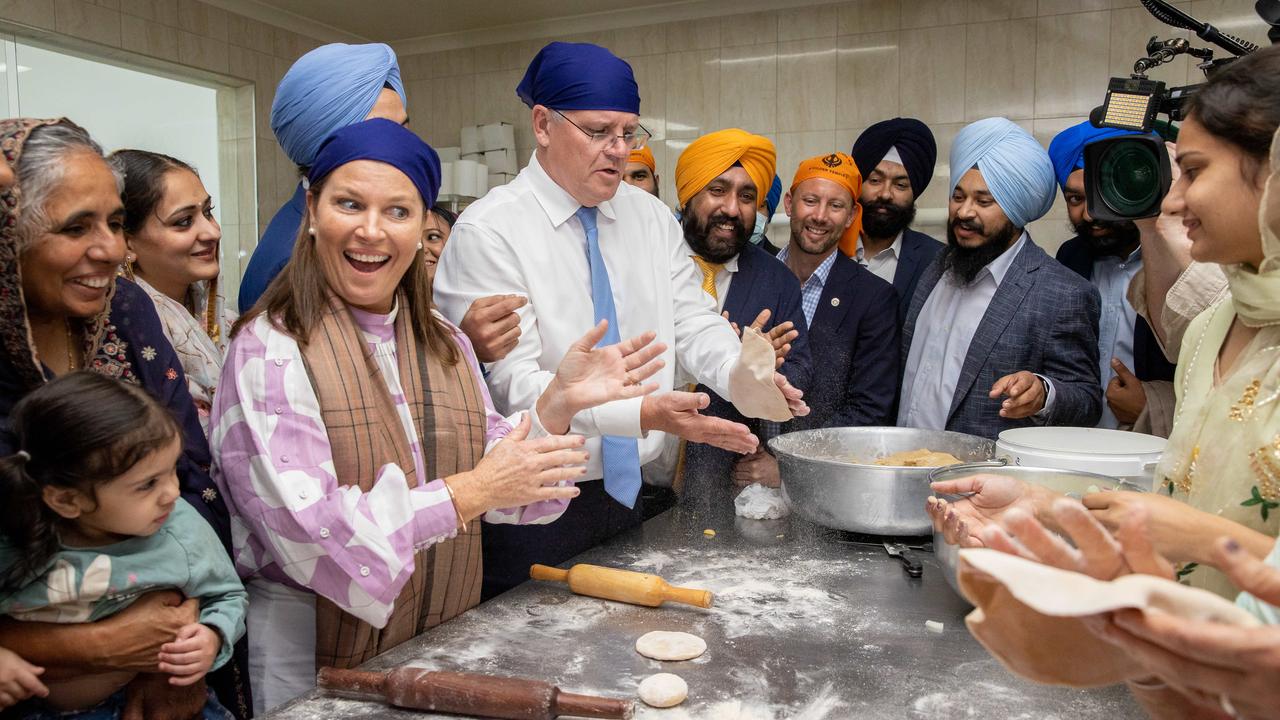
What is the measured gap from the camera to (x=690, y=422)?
1.94 m

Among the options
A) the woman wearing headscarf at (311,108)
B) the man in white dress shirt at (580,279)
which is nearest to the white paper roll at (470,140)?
the man in white dress shirt at (580,279)

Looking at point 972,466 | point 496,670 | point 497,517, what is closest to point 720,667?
point 496,670

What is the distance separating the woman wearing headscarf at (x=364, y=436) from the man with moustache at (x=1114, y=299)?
1823 millimetres

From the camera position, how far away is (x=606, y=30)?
634 centimetres

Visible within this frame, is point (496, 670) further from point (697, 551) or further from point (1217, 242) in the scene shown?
point (1217, 242)

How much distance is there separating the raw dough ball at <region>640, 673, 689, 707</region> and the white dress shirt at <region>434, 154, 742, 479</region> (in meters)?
0.71

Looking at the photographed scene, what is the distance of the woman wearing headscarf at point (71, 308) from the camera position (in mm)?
1330

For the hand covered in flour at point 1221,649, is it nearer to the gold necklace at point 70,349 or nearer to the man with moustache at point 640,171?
the gold necklace at point 70,349

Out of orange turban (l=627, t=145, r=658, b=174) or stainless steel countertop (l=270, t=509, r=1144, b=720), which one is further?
orange turban (l=627, t=145, r=658, b=174)

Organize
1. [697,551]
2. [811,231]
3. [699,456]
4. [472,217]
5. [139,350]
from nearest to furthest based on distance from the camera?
[139,350] → [697,551] → [472,217] → [699,456] → [811,231]

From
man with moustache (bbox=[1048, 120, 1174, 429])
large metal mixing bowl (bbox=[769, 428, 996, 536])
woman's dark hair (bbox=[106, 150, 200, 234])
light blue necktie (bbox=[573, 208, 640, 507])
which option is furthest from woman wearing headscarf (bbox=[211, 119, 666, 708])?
man with moustache (bbox=[1048, 120, 1174, 429])

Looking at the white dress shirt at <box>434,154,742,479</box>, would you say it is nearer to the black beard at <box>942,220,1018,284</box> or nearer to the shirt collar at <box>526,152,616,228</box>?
the shirt collar at <box>526,152,616,228</box>

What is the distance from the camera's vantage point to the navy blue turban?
3688 millimetres

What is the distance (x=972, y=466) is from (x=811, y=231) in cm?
161
